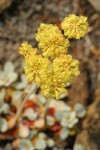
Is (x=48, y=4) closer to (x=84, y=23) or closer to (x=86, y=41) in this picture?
(x=86, y=41)

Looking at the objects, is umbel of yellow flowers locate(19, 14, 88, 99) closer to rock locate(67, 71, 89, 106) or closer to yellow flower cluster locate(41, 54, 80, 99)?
yellow flower cluster locate(41, 54, 80, 99)

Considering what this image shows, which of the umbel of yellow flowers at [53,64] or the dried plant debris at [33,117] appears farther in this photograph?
the dried plant debris at [33,117]

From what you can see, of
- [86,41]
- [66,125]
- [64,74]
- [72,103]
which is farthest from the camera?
[86,41]

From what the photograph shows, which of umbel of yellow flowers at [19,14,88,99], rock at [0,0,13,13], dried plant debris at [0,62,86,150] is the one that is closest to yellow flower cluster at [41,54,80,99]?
umbel of yellow flowers at [19,14,88,99]

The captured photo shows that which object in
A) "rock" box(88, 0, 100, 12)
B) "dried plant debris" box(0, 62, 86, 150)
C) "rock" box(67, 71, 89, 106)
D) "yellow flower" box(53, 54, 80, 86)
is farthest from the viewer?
"rock" box(88, 0, 100, 12)

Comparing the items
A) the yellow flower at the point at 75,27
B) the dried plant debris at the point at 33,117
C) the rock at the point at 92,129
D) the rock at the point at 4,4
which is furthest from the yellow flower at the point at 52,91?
the rock at the point at 4,4

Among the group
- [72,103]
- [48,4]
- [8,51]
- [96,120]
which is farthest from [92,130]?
[48,4]

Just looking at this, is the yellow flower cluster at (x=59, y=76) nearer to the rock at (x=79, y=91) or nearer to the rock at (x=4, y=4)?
the rock at (x=79, y=91)
